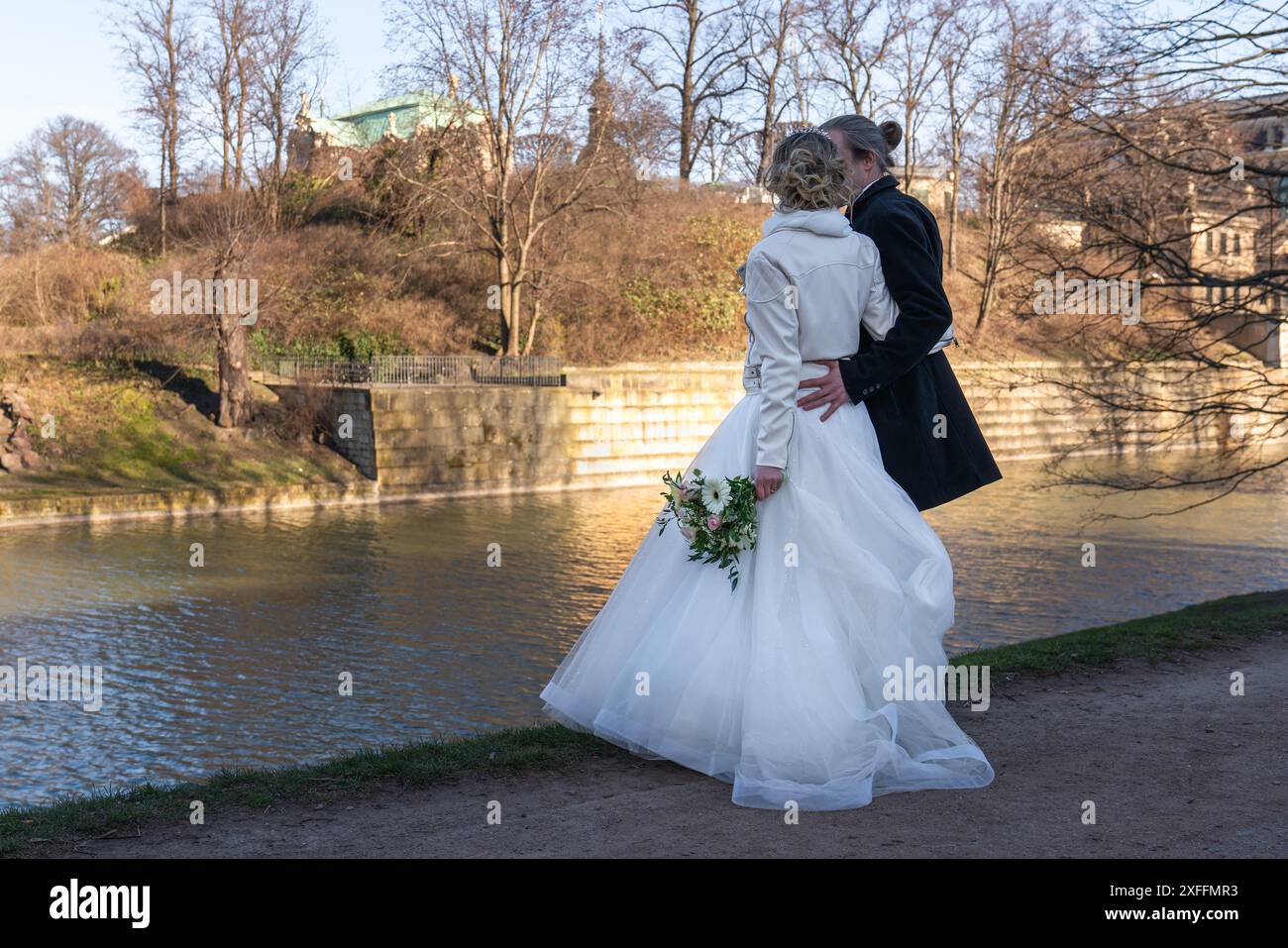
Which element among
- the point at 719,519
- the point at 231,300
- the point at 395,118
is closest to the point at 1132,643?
the point at 719,519

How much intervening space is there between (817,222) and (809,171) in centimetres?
19

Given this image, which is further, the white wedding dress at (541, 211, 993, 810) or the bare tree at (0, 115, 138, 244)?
the bare tree at (0, 115, 138, 244)

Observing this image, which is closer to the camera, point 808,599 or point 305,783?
point 808,599

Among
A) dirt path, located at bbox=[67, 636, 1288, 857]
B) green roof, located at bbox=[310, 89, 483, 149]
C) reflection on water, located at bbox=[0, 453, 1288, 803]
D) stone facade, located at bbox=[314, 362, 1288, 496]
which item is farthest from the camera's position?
green roof, located at bbox=[310, 89, 483, 149]

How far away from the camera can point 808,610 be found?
483 centimetres

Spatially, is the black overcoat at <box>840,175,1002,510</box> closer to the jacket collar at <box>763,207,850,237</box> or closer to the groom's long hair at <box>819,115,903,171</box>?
the groom's long hair at <box>819,115,903,171</box>

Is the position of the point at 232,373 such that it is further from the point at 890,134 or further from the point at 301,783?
the point at 890,134

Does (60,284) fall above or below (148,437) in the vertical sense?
above

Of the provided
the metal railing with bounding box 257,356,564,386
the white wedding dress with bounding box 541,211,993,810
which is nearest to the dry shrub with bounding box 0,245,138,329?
the metal railing with bounding box 257,356,564,386

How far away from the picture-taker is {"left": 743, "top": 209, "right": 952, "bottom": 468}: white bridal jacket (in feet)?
16.1

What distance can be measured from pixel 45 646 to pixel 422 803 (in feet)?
35.7
